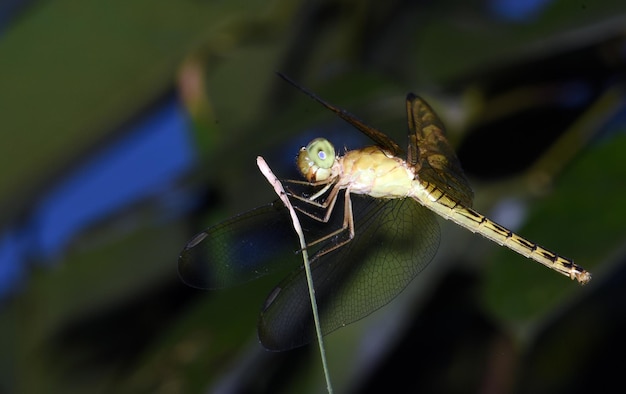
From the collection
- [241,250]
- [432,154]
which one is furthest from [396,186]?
[241,250]

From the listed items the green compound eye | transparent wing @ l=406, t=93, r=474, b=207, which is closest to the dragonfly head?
the green compound eye

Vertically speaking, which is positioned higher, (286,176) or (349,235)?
(286,176)

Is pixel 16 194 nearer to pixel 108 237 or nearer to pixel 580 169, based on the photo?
pixel 108 237

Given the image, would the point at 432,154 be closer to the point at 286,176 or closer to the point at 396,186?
the point at 396,186

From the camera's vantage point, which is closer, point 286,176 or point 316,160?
point 316,160

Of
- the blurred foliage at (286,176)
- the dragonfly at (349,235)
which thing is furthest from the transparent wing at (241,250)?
the blurred foliage at (286,176)
